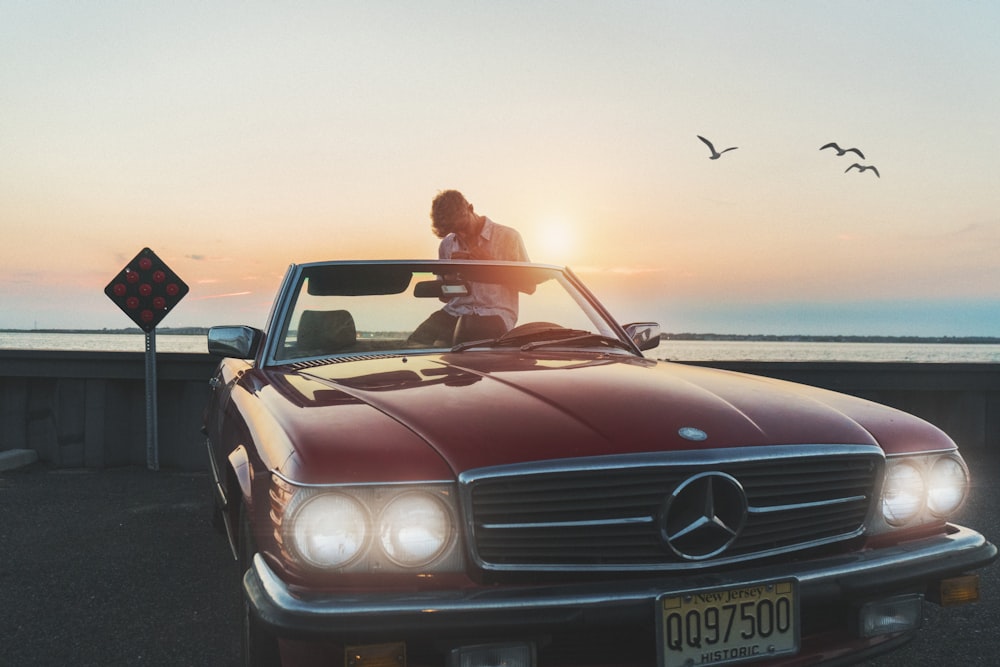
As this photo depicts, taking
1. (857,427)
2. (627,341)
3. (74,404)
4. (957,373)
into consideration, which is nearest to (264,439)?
(857,427)

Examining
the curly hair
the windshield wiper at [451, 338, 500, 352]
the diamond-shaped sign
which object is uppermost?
the curly hair

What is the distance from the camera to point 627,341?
3.70 m

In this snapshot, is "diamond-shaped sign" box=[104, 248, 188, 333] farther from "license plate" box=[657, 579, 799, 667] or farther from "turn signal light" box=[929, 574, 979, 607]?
"turn signal light" box=[929, 574, 979, 607]

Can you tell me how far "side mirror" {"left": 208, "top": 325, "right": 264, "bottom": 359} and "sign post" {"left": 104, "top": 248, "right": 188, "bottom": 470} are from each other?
3.89m

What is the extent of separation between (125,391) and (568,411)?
660cm

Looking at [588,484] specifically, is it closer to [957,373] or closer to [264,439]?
[264,439]

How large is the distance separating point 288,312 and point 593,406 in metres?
1.76

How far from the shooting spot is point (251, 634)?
2.03 metres

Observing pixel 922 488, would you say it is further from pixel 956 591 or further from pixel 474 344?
pixel 474 344

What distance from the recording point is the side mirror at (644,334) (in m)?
3.89

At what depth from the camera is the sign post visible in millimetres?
7047

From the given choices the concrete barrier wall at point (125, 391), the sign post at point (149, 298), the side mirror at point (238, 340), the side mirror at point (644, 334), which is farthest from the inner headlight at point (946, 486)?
the sign post at point (149, 298)

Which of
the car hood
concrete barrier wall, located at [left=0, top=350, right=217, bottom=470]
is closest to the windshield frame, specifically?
the car hood

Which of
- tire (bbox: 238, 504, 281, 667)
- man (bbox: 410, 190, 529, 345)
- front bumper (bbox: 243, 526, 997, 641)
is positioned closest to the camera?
front bumper (bbox: 243, 526, 997, 641)
